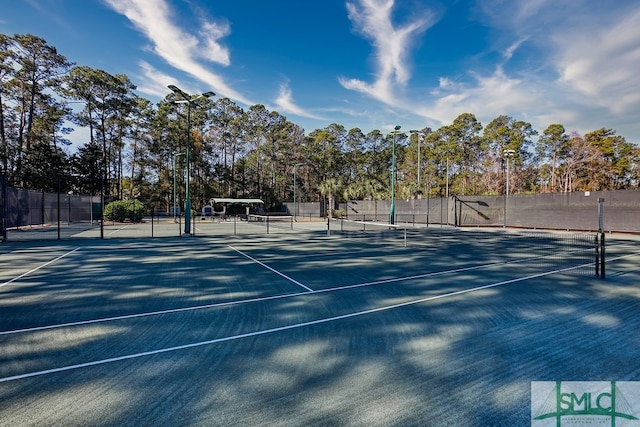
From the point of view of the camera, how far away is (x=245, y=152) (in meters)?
67.6

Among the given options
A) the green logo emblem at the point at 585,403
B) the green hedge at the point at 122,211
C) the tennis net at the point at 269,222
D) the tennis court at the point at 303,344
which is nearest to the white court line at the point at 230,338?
the tennis court at the point at 303,344

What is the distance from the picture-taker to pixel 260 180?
68688 mm

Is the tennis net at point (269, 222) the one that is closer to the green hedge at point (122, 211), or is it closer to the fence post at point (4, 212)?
the green hedge at point (122, 211)

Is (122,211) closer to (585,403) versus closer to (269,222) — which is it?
(269,222)

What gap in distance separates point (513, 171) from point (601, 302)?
185 feet

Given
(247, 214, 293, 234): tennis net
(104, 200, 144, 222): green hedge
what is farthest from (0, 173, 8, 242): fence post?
(247, 214, 293, 234): tennis net

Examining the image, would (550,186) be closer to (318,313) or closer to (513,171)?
(513,171)

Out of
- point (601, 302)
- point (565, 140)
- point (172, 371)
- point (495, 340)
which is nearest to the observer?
point (172, 371)

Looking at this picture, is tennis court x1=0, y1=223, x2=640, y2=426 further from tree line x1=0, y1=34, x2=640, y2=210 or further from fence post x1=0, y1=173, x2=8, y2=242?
tree line x1=0, y1=34, x2=640, y2=210

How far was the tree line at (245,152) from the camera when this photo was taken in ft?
129

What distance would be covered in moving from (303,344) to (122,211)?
35560mm

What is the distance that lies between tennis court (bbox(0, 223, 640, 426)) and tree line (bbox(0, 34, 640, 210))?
30810mm

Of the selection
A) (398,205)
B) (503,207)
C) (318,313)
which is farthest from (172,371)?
(398,205)

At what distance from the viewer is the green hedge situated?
33469 mm
